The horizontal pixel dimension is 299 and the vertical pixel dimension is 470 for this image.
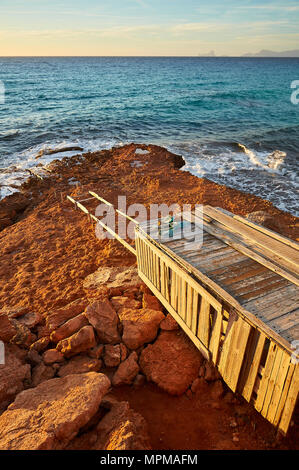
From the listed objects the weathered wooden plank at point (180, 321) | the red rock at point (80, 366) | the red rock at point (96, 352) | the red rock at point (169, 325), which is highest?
the weathered wooden plank at point (180, 321)

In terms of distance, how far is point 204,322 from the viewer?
16.2ft

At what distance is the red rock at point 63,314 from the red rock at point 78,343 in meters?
0.78

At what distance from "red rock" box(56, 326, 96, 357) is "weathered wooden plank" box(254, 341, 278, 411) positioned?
304 cm

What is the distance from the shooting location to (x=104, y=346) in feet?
18.4

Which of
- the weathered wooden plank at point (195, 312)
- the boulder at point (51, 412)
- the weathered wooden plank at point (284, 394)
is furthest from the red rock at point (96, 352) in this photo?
the weathered wooden plank at point (284, 394)

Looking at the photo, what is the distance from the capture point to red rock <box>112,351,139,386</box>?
513 centimetres

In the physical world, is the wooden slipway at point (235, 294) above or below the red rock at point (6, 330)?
above

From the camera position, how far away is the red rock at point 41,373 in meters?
5.09

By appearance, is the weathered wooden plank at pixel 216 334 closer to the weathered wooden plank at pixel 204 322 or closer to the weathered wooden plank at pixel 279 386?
the weathered wooden plank at pixel 204 322

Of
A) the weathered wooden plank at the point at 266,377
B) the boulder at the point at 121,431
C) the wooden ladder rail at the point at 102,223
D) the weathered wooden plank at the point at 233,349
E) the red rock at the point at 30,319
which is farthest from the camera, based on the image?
the wooden ladder rail at the point at 102,223

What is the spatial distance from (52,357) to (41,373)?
329mm

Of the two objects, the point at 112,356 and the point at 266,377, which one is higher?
the point at 266,377

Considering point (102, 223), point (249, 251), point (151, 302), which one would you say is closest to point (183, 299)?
point (151, 302)

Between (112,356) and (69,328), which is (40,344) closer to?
(69,328)
